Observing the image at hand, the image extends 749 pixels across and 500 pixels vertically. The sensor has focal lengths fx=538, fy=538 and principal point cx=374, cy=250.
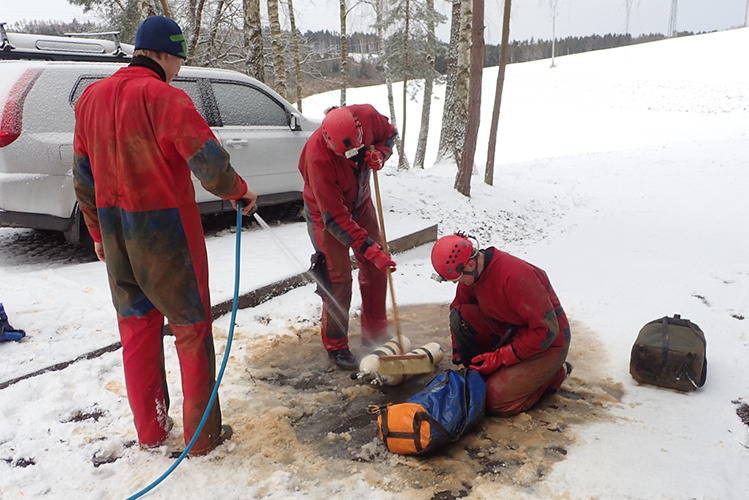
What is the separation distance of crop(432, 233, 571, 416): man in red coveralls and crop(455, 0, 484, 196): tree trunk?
5785mm

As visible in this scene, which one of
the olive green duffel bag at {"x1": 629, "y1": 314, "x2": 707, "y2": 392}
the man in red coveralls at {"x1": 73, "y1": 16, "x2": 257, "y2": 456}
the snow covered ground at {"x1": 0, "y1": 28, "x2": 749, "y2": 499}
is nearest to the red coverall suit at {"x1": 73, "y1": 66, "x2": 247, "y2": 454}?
the man in red coveralls at {"x1": 73, "y1": 16, "x2": 257, "y2": 456}

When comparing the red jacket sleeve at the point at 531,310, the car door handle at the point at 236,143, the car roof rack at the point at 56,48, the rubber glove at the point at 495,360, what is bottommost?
the rubber glove at the point at 495,360

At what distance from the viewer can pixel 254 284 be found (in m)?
5.05

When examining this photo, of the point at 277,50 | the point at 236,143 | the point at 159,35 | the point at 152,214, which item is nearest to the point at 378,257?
the point at 152,214

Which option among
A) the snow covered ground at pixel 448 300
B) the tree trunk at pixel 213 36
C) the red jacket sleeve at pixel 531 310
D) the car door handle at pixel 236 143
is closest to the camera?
the snow covered ground at pixel 448 300

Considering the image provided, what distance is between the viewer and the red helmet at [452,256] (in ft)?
10.7

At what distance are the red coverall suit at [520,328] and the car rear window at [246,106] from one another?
4109 millimetres

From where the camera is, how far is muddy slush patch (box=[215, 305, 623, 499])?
2.78 meters

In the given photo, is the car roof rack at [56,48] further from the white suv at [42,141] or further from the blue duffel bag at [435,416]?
the blue duffel bag at [435,416]

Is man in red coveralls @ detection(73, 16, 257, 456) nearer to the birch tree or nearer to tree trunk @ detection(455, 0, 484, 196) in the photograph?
tree trunk @ detection(455, 0, 484, 196)

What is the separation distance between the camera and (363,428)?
10.7 ft

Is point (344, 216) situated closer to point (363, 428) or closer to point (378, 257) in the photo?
point (378, 257)

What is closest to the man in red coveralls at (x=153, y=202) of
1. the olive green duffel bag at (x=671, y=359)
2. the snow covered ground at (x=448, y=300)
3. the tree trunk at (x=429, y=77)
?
the snow covered ground at (x=448, y=300)

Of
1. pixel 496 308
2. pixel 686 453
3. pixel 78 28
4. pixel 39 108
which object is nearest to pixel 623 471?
pixel 686 453
